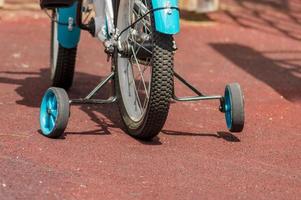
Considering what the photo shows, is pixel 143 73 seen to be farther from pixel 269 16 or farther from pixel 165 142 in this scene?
pixel 269 16

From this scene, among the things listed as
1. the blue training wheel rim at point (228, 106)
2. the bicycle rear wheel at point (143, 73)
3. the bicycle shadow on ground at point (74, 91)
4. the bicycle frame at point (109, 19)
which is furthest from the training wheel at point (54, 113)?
the blue training wheel rim at point (228, 106)

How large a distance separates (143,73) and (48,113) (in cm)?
69

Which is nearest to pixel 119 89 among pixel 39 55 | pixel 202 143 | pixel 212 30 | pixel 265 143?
pixel 202 143

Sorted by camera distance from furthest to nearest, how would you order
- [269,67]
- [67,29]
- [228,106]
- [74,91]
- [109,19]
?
[269,67] < [74,91] < [67,29] < [109,19] < [228,106]

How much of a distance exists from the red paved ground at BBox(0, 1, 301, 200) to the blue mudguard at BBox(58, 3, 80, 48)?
0.50 metres

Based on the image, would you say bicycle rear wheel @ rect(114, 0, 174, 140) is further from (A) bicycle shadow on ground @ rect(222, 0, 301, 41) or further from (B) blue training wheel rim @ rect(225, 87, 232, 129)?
(A) bicycle shadow on ground @ rect(222, 0, 301, 41)

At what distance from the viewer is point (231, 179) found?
4.44 metres

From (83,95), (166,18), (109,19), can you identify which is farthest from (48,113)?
(83,95)

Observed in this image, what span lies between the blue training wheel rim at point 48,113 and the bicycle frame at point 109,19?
59 cm

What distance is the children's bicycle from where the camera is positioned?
183 inches

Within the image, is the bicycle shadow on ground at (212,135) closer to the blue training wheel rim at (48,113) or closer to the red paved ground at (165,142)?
the red paved ground at (165,142)

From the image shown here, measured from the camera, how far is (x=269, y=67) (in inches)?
317

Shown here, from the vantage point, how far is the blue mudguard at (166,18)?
15.1 feet

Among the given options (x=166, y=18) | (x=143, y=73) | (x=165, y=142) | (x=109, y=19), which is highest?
(x=166, y=18)
